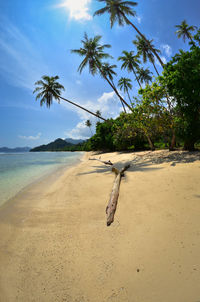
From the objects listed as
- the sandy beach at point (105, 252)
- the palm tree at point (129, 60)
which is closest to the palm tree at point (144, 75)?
the palm tree at point (129, 60)

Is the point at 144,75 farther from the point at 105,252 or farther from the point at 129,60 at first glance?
A: the point at 105,252

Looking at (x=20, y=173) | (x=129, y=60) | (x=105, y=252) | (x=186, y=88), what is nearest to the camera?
(x=105, y=252)

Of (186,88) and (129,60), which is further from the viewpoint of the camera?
(129,60)

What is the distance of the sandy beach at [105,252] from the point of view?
148 centimetres

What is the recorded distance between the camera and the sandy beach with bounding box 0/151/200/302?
4.85 feet

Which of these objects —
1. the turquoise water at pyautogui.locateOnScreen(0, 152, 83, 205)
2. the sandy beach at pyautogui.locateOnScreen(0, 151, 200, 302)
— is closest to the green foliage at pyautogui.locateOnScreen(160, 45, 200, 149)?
the sandy beach at pyautogui.locateOnScreen(0, 151, 200, 302)

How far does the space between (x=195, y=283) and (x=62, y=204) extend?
3.52 metres

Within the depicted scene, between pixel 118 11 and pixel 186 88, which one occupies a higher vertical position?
pixel 118 11

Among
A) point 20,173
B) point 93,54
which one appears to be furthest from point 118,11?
point 20,173

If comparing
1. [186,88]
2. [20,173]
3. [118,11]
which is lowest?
[20,173]

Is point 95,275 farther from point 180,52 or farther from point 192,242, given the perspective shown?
point 180,52

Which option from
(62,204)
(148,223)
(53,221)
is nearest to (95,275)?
(148,223)

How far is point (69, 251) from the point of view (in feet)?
7.16

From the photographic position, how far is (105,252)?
2086mm
